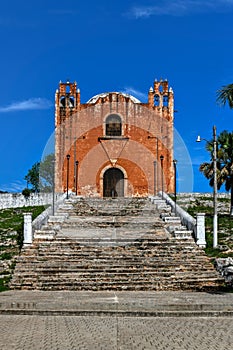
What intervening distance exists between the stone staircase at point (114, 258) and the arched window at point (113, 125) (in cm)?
1403

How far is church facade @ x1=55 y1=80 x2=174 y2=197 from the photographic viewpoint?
3316 centimetres

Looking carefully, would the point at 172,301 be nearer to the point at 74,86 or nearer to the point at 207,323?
the point at 207,323

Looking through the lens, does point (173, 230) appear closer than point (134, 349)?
No

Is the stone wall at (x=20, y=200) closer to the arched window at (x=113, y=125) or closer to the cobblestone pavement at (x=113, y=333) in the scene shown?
the arched window at (x=113, y=125)

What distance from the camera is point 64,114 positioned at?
33.8m

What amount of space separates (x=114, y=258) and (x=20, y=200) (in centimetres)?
2006

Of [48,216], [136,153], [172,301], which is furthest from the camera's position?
[136,153]

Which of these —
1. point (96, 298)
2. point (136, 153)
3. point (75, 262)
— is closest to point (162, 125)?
→ point (136, 153)

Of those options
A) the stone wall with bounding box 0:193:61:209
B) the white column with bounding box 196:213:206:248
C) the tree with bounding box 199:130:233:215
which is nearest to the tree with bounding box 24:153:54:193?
the stone wall with bounding box 0:193:61:209

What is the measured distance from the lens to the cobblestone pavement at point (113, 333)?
7480 millimetres

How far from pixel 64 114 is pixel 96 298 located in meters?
23.4

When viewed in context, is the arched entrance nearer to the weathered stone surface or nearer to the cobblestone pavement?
the weathered stone surface

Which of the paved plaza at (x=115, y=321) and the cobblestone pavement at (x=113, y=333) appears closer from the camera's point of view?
the cobblestone pavement at (x=113, y=333)

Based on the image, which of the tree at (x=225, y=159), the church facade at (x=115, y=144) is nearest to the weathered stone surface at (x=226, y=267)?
the tree at (x=225, y=159)
